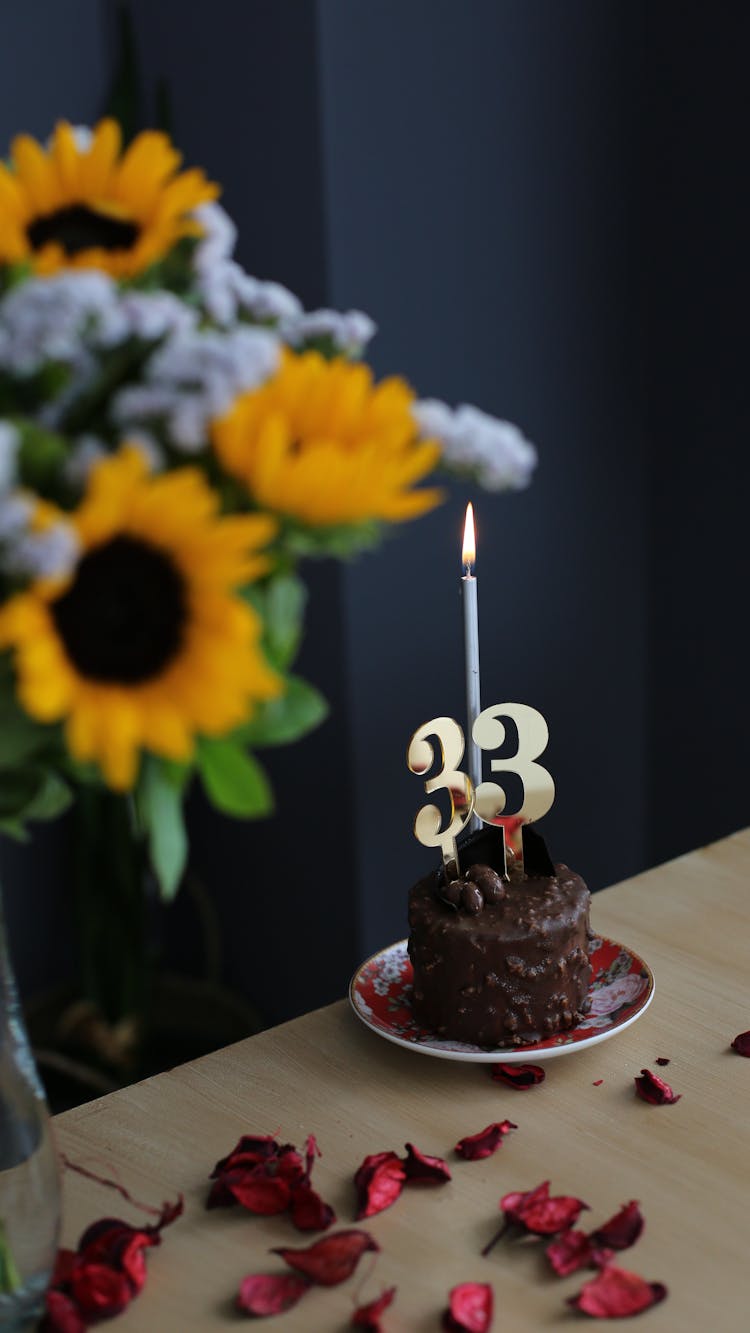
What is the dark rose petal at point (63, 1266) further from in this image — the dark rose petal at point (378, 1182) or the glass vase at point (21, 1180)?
the dark rose petal at point (378, 1182)

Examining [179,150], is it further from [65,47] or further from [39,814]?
[39,814]

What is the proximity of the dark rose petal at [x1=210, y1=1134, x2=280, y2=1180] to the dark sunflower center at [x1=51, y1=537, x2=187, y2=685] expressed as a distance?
Result: 1.34ft

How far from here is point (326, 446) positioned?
0.53m

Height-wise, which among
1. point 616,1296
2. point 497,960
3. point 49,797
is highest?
point 49,797

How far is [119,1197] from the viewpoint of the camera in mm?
824

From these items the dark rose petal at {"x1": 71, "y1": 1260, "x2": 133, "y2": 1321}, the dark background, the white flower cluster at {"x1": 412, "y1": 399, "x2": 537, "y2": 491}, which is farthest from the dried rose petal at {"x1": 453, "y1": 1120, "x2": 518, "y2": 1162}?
the dark background

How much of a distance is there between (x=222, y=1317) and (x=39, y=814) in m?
0.28

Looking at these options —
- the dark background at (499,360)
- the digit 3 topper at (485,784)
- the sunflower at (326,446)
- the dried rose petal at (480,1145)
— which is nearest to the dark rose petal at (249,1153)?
the dried rose petal at (480,1145)

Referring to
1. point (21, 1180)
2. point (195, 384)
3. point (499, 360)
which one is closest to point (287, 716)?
point (195, 384)

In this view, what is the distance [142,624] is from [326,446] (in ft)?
0.32

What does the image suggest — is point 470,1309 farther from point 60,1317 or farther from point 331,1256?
point 60,1317

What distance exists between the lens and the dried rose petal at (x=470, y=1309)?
698 mm

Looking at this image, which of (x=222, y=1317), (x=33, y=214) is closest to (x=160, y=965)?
(x=222, y=1317)

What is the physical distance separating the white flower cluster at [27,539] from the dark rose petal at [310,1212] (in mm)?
445
